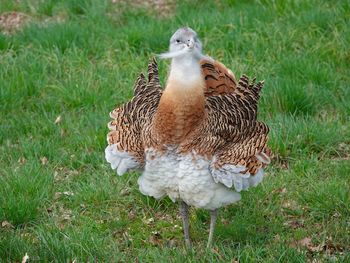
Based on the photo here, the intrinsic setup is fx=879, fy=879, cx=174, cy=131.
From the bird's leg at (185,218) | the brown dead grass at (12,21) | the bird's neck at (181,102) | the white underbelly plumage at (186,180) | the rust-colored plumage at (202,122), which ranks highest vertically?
the bird's neck at (181,102)

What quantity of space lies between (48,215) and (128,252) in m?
0.66

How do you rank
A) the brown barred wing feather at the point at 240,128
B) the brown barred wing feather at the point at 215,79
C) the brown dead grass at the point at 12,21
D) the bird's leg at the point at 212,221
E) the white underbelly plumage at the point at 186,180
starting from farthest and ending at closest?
the brown dead grass at the point at 12,21 → the brown barred wing feather at the point at 215,79 → the bird's leg at the point at 212,221 → the brown barred wing feather at the point at 240,128 → the white underbelly plumage at the point at 186,180

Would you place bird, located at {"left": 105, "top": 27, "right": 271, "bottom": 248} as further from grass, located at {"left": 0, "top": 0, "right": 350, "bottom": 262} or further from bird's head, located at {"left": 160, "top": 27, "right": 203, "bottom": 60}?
grass, located at {"left": 0, "top": 0, "right": 350, "bottom": 262}

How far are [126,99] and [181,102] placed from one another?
6.87ft

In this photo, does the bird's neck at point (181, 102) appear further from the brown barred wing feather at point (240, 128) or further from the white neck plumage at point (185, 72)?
the brown barred wing feather at point (240, 128)

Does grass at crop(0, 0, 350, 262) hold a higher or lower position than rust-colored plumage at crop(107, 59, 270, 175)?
lower

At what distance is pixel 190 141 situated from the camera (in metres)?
4.55

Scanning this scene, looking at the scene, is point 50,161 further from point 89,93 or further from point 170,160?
point 170,160

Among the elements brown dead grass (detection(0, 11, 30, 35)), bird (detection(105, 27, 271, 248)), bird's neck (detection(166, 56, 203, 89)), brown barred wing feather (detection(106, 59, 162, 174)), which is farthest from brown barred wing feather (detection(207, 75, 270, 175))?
brown dead grass (detection(0, 11, 30, 35))

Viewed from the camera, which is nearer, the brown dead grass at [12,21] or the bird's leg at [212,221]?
the bird's leg at [212,221]

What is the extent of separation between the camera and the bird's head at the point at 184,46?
4535mm

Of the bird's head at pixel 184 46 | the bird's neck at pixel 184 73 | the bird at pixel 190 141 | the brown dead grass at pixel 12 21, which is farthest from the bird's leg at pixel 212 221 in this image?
the brown dead grass at pixel 12 21

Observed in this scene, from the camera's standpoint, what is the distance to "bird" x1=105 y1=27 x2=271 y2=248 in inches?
179

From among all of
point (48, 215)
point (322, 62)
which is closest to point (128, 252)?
point (48, 215)
